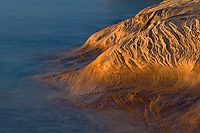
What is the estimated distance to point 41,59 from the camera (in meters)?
6.11

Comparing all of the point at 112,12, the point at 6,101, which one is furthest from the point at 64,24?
the point at 6,101

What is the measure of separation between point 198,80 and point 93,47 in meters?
2.73

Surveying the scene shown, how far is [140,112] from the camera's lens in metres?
3.53

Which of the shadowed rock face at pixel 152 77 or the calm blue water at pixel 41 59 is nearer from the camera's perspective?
the calm blue water at pixel 41 59

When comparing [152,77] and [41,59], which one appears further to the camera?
[41,59]

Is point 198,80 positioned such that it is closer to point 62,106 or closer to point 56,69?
point 62,106

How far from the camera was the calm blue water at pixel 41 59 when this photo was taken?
3410mm

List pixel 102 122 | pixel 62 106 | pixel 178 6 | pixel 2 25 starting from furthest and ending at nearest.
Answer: pixel 2 25 → pixel 178 6 → pixel 62 106 → pixel 102 122

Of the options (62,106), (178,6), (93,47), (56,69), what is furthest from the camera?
(93,47)

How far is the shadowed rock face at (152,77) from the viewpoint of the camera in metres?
3.59

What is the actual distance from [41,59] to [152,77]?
2.70 meters

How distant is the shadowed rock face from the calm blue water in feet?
0.92

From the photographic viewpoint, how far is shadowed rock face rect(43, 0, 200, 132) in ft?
11.8

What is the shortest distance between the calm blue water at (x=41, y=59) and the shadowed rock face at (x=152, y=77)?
28 cm
